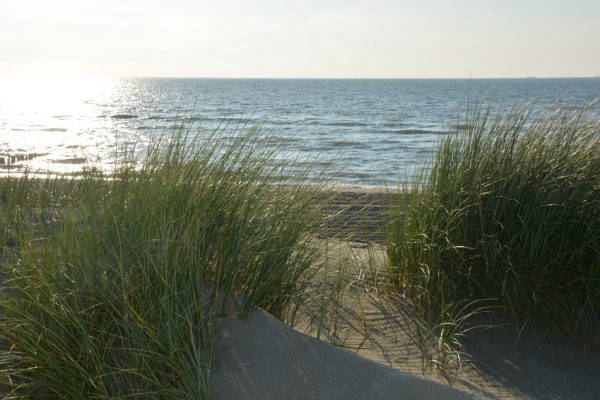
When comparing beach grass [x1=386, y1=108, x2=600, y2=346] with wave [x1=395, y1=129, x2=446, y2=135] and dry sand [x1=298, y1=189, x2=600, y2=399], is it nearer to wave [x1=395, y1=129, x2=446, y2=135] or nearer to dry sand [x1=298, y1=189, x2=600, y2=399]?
dry sand [x1=298, y1=189, x2=600, y2=399]

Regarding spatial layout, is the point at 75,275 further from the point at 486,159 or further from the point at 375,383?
the point at 486,159

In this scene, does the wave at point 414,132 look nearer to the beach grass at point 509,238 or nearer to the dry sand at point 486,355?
the beach grass at point 509,238

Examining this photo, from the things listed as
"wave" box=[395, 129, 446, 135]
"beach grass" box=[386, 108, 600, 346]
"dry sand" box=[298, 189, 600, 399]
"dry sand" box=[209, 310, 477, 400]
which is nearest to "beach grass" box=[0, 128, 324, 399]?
"dry sand" box=[209, 310, 477, 400]

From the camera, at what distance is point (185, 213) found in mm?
2701

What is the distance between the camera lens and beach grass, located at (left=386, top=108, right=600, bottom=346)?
12.2ft

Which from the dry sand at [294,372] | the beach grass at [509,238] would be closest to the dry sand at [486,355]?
the beach grass at [509,238]

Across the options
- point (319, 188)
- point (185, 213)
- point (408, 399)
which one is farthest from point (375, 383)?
point (319, 188)

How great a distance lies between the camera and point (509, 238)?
381cm

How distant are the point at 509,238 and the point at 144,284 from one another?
2178mm

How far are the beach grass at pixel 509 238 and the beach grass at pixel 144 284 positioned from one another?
97 centimetres

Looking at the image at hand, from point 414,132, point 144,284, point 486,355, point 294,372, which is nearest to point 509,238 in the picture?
point 486,355

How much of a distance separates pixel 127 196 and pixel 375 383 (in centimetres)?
135

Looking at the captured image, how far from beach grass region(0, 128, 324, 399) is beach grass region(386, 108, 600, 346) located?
972 mm

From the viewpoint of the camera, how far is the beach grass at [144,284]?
245 cm
